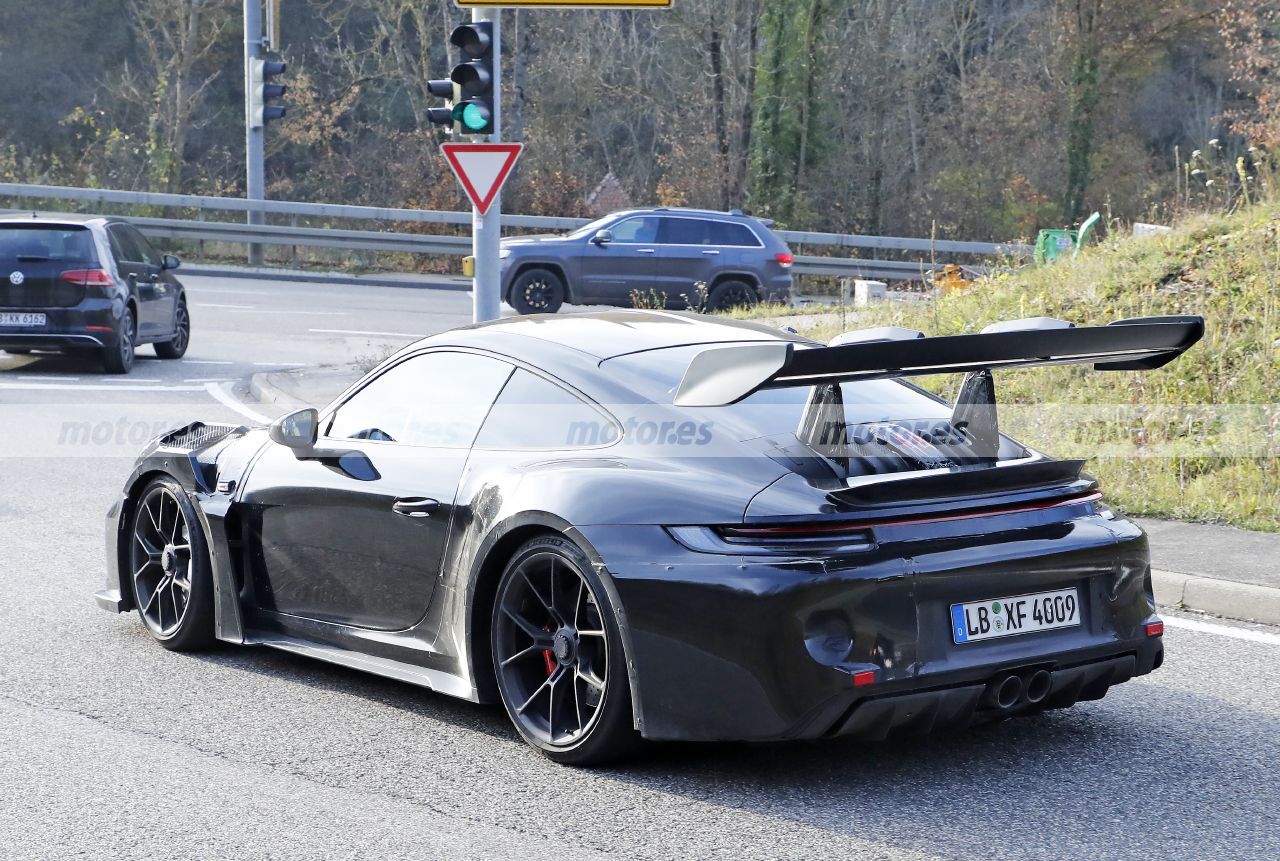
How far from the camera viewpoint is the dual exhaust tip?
4695 mm

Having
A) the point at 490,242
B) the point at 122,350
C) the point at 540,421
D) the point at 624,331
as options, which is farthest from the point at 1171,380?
the point at 122,350

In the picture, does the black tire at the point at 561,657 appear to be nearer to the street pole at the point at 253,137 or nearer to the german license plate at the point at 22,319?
the german license plate at the point at 22,319

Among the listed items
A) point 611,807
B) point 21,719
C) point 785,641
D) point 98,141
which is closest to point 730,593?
point 785,641

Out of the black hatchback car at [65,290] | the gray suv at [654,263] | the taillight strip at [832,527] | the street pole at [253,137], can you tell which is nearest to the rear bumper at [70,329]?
the black hatchback car at [65,290]

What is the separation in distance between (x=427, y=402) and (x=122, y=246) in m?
12.7

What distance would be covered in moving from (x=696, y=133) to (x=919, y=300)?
22.7 metres

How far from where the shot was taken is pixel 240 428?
679 cm

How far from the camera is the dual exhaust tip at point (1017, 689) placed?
15.4 feet

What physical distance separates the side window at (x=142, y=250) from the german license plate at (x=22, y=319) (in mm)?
1609

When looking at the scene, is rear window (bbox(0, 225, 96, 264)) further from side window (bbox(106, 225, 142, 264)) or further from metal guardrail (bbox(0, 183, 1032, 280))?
metal guardrail (bbox(0, 183, 1032, 280))

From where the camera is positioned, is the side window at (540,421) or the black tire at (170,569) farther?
the black tire at (170,569)

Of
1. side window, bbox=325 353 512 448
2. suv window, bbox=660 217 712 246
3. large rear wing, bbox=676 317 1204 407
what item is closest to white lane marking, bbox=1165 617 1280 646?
large rear wing, bbox=676 317 1204 407

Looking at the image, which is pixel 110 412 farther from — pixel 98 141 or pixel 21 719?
pixel 98 141

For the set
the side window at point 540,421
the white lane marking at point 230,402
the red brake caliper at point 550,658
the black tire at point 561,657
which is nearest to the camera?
the black tire at point 561,657
